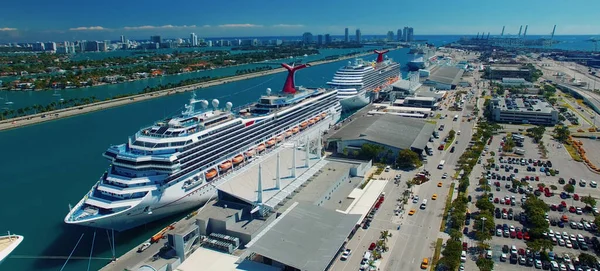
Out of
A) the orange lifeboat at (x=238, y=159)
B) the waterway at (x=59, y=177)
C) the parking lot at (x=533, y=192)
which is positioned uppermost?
the orange lifeboat at (x=238, y=159)

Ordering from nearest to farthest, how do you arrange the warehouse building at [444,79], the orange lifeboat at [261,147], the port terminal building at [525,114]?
the orange lifeboat at [261,147] → the port terminal building at [525,114] → the warehouse building at [444,79]

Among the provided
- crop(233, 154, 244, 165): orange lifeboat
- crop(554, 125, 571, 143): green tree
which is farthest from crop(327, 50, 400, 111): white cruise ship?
crop(233, 154, 244, 165): orange lifeboat

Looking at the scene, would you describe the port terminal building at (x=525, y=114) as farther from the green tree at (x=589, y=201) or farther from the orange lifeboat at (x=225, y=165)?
the orange lifeboat at (x=225, y=165)

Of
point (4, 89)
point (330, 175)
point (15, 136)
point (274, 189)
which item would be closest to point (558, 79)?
point (330, 175)

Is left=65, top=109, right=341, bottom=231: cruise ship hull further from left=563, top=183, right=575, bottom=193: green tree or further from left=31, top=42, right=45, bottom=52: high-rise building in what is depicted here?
left=31, top=42, right=45, bottom=52: high-rise building

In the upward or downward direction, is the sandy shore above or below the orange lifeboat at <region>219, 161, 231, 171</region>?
below

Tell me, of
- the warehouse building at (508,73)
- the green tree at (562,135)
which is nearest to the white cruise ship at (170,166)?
the green tree at (562,135)
